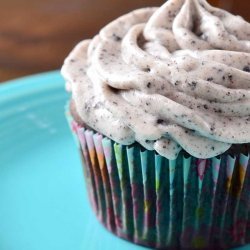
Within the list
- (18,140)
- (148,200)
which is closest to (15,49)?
(18,140)

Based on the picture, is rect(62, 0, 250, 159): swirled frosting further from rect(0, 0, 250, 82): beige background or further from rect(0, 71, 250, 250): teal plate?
rect(0, 0, 250, 82): beige background

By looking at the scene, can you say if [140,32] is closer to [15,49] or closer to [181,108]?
[181,108]

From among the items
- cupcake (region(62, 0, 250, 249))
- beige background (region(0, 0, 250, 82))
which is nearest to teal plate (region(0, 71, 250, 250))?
cupcake (region(62, 0, 250, 249))

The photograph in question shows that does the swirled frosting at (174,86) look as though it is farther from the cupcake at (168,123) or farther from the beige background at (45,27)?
the beige background at (45,27)

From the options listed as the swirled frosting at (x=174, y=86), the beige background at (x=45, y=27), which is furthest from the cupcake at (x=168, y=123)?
the beige background at (x=45, y=27)

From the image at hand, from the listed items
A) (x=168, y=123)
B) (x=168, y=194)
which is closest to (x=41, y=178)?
(x=168, y=194)

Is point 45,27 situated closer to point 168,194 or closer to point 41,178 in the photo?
point 41,178
